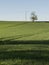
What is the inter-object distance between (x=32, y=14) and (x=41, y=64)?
15290 centimetres

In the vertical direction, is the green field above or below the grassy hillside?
above

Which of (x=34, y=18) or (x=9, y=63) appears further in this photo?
(x=34, y=18)

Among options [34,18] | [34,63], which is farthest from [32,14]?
[34,63]

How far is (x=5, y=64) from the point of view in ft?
36.8

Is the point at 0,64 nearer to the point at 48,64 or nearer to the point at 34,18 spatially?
the point at 48,64

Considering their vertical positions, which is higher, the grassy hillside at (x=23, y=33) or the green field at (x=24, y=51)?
the green field at (x=24, y=51)

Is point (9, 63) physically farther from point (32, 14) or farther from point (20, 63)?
point (32, 14)

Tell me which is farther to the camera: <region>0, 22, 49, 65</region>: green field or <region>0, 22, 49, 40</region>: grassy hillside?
<region>0, 22, 49, 40</region>: grassy hillside

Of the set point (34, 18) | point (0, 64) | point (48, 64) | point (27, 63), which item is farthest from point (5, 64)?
point (34, 18)

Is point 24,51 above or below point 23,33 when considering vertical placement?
above

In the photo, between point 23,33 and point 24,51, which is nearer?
point 24,51

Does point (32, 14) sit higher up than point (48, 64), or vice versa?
point (48, 64)

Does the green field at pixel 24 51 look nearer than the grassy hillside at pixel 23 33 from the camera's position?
Yes

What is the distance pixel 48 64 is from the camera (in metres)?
11.3
